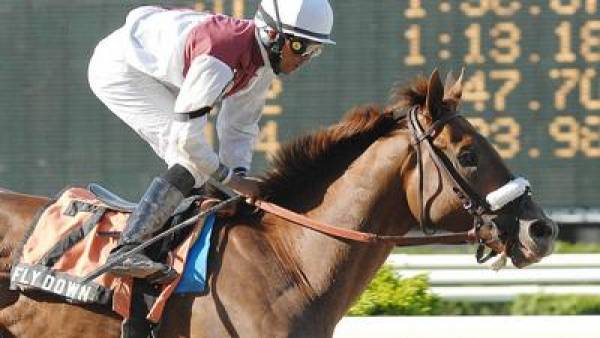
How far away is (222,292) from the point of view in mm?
4363

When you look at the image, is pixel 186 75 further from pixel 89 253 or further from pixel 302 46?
pixel 89 253

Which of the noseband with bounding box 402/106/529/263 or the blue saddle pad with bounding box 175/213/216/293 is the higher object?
the noseband with bounding box 402/106/529/263

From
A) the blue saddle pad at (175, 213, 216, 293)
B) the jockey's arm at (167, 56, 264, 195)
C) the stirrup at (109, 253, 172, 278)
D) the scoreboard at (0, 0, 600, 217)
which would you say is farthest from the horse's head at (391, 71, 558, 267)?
the scoreboard at (0, 0, 600, 217)

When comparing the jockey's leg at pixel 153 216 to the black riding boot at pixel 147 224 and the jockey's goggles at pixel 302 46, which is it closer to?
the black riding boot at pixel 147 224

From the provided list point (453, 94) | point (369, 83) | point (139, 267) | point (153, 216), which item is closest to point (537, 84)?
point (369, 83)

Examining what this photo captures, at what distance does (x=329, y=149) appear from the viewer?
4.59 m

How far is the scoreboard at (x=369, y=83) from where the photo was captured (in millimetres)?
7695

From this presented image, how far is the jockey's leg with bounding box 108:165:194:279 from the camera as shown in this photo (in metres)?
4.38

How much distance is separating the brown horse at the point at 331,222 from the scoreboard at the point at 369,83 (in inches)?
119

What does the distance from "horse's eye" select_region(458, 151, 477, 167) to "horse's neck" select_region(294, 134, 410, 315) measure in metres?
0.18

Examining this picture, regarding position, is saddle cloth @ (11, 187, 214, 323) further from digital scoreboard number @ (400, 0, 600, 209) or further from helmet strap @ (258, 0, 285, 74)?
digital scoreboard number @ (400, 0, 600, 209)

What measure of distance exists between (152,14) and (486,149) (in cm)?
123

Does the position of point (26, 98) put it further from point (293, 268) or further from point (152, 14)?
point (293, 268)

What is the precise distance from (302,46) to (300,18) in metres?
0.09
